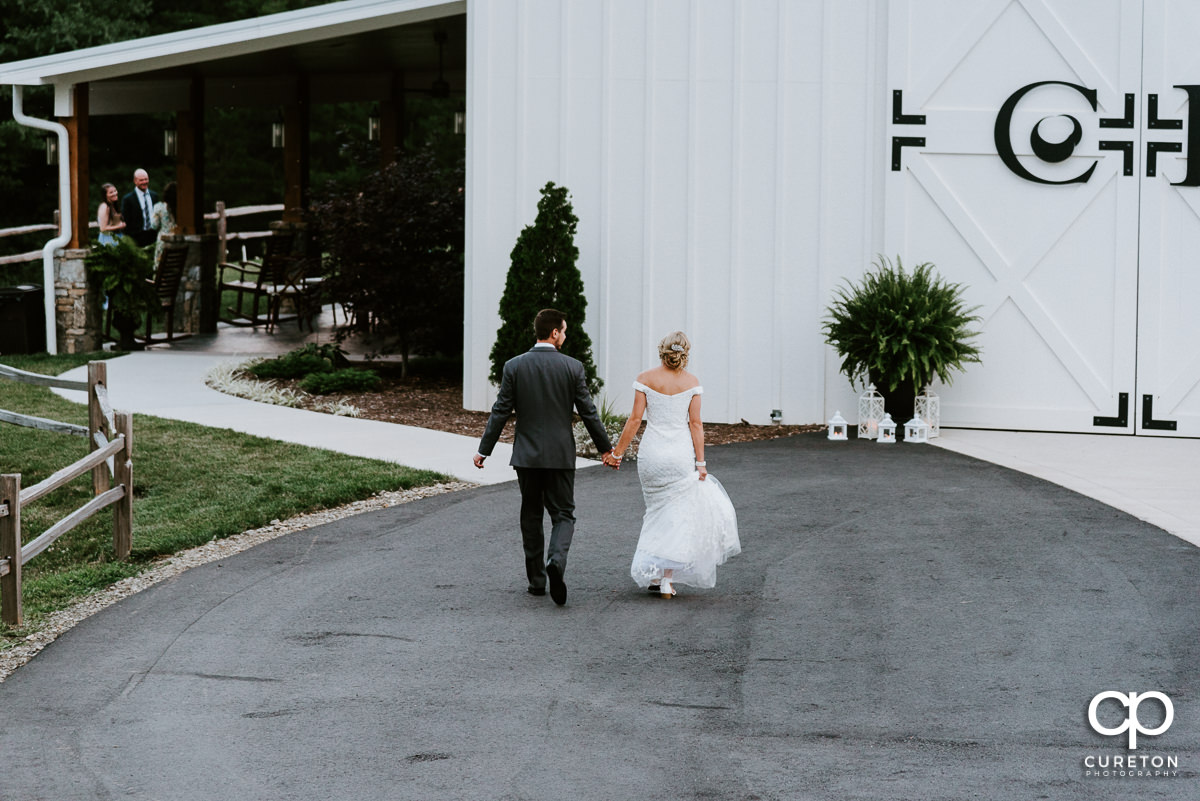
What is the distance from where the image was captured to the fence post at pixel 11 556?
24.7 feet

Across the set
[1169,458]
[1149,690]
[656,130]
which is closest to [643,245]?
[656,130]

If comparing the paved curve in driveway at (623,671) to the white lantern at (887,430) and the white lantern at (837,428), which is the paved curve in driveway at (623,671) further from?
the white lantern at (837,428)

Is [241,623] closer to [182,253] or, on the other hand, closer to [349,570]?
[349,570]

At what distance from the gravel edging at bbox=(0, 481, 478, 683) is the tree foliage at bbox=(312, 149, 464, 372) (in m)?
5.11

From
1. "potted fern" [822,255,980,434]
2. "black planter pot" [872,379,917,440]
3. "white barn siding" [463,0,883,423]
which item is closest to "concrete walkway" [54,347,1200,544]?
"black planter pot" [872,379,917,440]

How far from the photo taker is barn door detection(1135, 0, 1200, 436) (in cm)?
1421

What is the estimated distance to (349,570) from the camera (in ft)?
28.6

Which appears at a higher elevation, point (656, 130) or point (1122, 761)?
point (656, 130)

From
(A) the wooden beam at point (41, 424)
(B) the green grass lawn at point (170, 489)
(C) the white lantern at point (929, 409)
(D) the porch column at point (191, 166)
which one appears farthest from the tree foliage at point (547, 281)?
(D) the porch column at point (191, 166)

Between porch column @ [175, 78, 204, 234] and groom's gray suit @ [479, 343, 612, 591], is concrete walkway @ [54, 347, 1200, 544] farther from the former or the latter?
porch column @ [175, 78, 204, 234]

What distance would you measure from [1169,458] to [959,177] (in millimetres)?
3395

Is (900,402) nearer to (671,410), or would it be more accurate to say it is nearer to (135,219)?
(671,410)

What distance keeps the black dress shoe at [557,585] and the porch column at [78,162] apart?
12385 mm

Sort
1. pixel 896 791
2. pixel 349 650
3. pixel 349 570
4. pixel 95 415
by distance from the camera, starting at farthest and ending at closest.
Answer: pixel 95 415, pixel 349 570, pixel 349 650, pixel 896 791
